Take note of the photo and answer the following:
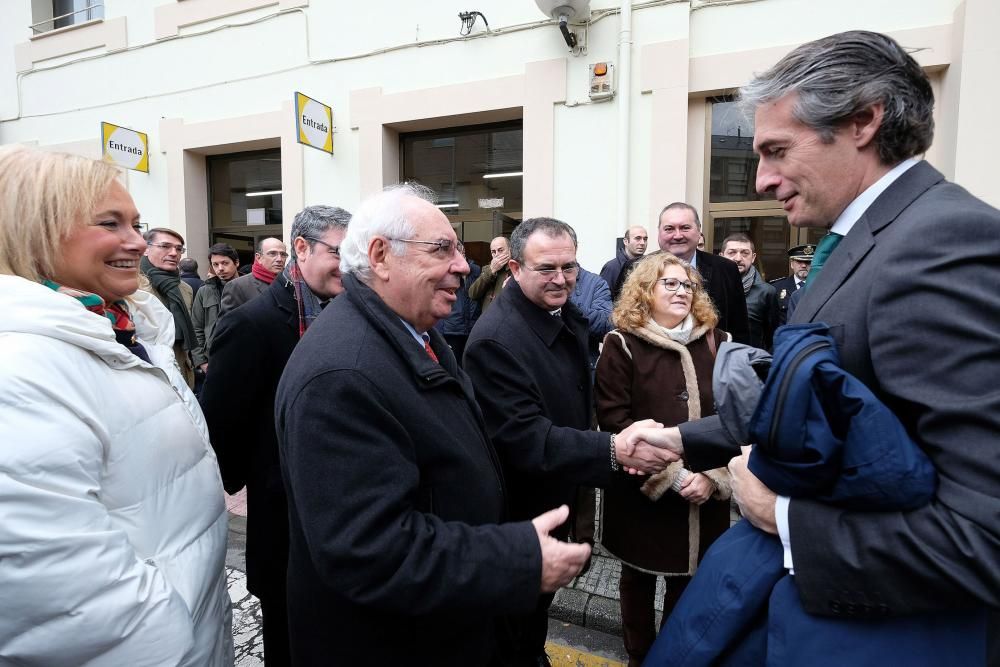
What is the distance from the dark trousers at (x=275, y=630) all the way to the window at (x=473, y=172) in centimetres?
520

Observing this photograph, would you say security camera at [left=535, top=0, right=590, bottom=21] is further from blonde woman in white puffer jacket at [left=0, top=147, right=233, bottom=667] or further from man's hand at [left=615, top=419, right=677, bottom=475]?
blonde woman in white puffer jacket at [left=0, top=147, right=233, bottom=667]

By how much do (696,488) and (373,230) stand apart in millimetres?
1713

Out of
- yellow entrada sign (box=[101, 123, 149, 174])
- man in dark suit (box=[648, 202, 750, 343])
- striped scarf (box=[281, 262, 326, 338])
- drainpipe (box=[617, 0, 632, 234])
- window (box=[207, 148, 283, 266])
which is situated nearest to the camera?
striped scarf (box=[281, 262, 326, 338])

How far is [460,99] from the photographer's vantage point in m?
6.46

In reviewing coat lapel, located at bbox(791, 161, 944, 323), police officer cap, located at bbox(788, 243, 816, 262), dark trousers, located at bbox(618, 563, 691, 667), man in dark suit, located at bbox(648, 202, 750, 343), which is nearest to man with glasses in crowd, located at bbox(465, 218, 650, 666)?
dark trousers, located at bbox(618, 563, 691, 667)

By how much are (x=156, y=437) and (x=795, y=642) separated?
4.88 ft

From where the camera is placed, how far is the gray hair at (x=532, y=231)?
2.47 meters

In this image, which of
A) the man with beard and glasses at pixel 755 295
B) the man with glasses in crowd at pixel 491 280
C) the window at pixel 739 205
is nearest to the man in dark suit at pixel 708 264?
the man with beard and glasses at pixel 755 295

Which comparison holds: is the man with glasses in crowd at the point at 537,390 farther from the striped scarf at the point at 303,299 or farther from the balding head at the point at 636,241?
the balding head at the point at 636,241

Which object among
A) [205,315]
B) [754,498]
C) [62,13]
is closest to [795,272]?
[754,498]

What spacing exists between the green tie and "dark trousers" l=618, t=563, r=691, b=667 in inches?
66.4

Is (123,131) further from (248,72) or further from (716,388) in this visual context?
(716,388)

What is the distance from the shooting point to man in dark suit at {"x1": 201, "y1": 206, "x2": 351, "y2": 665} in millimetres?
2172

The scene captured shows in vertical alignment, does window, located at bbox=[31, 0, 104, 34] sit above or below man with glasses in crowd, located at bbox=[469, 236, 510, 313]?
above
